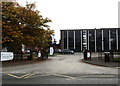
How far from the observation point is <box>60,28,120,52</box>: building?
5375cm

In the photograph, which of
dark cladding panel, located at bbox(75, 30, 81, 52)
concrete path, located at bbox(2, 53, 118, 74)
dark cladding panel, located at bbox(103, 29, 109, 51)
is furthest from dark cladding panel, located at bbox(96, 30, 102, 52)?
concrete path, located at bbox(2, 53, 118, 74)

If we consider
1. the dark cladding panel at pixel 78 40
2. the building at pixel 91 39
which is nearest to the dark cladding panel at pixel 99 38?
the building at pixel 91 39

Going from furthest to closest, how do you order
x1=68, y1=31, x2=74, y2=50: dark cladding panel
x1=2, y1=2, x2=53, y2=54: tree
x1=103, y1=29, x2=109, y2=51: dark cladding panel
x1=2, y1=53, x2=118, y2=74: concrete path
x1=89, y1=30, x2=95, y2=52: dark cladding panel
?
x1=68, y1=31, x2=74, y2=50: dark cladding panel, x1=89, y1=30, x2=95, y2=52: dark cladding panel, x1=103, y1=29, x2=109, y2=51: dark cladding panel, x1=2, y1=2, x2=53, y2=54: tree, x1=2, y1=53, x2=118, y2=74: concrete path

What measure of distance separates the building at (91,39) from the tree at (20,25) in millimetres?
38108

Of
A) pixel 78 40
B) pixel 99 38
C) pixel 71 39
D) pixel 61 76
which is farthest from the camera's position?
pixel 71 39

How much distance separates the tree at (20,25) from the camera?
510 inches

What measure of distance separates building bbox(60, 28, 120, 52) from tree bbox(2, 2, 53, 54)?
125ft

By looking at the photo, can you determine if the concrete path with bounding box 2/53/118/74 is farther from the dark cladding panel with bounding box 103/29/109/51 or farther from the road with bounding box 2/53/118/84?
the dark cladding panel with bounding box 103/29/109/51

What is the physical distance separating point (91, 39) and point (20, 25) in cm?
4532

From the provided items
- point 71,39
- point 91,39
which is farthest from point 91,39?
point 71,39

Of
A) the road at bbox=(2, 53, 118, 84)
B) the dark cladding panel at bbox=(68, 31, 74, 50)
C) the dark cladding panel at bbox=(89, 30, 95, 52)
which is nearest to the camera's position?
the road at bbox=(2, 53, 118, 84)

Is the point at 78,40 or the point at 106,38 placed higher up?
the point at 106,38

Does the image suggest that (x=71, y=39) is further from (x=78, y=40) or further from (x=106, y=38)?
(x=106, y=38)

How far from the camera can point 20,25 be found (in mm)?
14586
